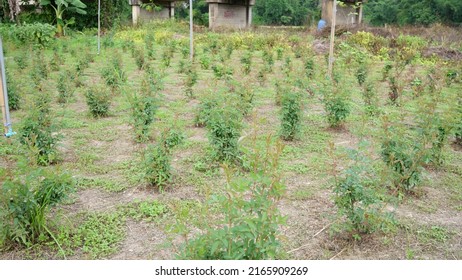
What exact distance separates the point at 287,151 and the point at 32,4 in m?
20.6

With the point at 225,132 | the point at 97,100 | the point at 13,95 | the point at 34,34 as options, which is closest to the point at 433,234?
the point at 225,132

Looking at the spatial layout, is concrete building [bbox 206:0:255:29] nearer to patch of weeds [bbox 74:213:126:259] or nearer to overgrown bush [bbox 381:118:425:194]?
overgrown bush [bbox 381:118:425:194]

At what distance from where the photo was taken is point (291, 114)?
5.23 m

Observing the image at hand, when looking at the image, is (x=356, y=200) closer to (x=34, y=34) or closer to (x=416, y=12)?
(x=34, y=34)

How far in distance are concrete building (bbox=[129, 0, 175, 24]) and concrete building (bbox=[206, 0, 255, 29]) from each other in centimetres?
380

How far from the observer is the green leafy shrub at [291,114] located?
5.17 meters

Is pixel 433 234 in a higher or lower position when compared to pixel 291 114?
lower

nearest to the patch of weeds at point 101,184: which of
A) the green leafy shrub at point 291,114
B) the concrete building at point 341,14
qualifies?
the green leafy shrub at point 291,114

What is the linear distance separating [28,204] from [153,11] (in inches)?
879

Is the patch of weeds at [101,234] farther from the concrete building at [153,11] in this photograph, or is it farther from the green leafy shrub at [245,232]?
the concrete building at [153,11]

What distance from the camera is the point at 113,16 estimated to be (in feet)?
72.5

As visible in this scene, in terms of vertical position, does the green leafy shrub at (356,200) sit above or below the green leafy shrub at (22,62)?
below

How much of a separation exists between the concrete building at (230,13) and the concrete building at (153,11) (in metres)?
3.80

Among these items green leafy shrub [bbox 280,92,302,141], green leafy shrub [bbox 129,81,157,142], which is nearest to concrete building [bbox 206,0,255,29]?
green leafy shrub [bbox 280,92,302,141]
